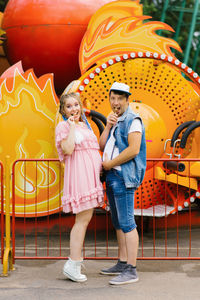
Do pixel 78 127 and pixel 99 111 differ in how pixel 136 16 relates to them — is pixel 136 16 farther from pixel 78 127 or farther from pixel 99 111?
pixel 78 127

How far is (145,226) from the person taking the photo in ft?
20.8

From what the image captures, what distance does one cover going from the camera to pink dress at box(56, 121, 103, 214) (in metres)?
4.23

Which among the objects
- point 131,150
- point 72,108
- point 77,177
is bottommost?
point 77,177

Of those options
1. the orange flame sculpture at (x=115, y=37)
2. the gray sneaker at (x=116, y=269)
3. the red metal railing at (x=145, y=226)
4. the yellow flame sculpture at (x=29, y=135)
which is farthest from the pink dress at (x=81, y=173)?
the orange flame sculpture at (x=115, y=37)

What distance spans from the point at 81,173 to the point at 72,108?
0.54 metres

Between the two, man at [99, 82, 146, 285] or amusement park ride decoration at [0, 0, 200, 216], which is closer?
man at [99, 82, 146, 285]

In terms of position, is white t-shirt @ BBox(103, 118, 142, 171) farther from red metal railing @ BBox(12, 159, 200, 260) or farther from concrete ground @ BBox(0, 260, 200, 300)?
red metal railing @ BBox(12, 159, 200, 260)

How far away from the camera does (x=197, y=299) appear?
3896mm

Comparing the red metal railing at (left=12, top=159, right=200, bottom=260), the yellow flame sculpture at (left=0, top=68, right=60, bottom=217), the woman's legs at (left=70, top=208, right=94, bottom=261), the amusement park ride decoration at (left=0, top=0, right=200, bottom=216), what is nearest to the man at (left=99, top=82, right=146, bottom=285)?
the woman's legs at (left=70, top=208, right=94, bottom=261)

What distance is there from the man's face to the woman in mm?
294

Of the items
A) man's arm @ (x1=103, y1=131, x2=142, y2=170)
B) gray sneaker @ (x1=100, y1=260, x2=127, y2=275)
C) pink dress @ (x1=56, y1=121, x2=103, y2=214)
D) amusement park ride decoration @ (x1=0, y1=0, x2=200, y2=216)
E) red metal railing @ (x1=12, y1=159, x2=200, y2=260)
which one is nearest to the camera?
man's arm @ (x1=103, y1=131, x2=142, y2=170)

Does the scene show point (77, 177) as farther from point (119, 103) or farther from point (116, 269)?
point (116, 269)

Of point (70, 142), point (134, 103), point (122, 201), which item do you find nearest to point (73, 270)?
point (122, 201)

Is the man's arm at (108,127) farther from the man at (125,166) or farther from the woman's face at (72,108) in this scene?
the woman's face at (72,108)
